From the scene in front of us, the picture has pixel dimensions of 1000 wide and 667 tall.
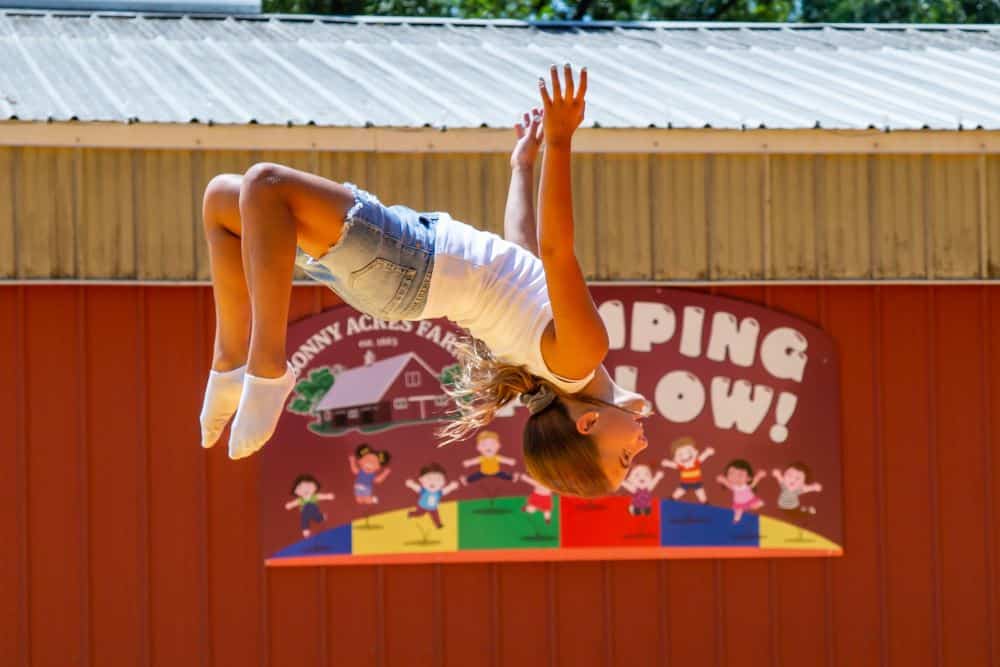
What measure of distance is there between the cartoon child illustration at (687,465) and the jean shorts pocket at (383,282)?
406 centimetres

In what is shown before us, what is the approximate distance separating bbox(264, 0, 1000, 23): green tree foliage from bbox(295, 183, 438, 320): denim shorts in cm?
1403

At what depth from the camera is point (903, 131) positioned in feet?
26.3

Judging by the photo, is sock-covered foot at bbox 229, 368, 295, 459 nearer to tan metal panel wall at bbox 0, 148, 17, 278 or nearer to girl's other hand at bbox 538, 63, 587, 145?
girl's other hand at bbox 538, 63, 587, 145

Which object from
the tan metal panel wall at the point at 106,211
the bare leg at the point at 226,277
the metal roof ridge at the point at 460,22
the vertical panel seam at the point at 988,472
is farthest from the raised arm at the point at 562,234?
the metal roof ridge at the point at 460,22

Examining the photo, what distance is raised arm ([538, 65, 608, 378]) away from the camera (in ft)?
13.5

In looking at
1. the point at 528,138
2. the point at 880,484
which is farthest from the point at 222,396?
the point at 880,484

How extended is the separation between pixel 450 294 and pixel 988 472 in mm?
4944

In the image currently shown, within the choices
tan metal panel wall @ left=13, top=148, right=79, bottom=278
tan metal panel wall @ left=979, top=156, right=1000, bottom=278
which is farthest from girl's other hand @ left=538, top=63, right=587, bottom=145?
tan metal panel wall @ left=979, top=156, right=1000, bottom=278

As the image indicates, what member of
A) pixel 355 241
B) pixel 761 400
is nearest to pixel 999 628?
pixel 761 400

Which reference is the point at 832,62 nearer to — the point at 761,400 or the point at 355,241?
the point at 761,400

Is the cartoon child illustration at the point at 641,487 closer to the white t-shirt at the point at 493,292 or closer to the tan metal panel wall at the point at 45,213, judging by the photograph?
the tan metal panel wall at the point at 45,213

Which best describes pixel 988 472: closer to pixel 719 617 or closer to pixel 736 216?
pixel 719 617

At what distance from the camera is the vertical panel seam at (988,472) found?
841 cm

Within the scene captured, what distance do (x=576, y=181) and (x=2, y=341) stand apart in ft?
9.34
